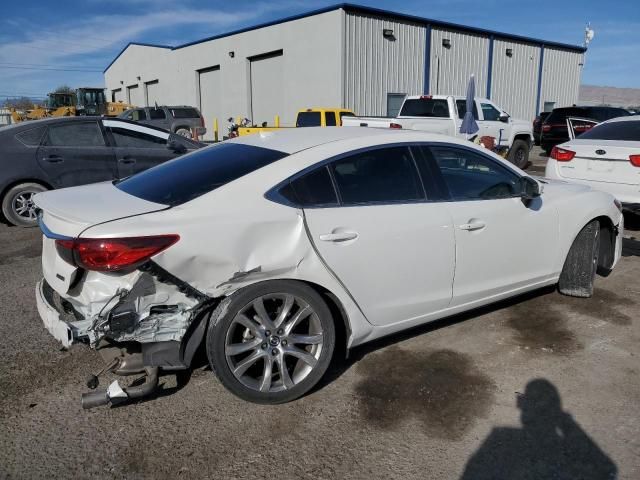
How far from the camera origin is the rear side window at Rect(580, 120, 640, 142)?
712 cm

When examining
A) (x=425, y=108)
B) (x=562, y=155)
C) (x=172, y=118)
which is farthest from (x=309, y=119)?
(x=562, y=155)

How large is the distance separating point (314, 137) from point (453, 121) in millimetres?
9990

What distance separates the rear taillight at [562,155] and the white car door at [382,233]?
4523 millimetres

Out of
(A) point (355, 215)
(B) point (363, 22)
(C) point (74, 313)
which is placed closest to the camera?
(C) point (74, 313)

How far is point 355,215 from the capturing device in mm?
3195

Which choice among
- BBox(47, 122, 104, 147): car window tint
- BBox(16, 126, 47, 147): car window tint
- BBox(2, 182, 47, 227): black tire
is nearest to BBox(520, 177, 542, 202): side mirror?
BBox(47, 122, 104, 147): car window tint

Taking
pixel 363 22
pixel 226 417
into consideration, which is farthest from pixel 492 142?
pixel 226 417

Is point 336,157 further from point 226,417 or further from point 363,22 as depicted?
point 363,22

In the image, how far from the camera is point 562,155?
7.27 metres

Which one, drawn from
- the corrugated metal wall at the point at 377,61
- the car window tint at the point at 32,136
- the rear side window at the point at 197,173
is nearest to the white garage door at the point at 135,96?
the corrugated metal wall at the point at 377,61

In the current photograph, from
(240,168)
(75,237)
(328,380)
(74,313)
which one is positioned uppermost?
(240,168)

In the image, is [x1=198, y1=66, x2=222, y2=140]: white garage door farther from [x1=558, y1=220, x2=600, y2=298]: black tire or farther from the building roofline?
[x1=558, y1=220, x2=600, y2=298]: black tire

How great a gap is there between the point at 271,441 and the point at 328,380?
0.70 m

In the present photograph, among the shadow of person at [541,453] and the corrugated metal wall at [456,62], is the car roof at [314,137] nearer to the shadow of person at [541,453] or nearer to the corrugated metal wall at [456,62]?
the shadow of person at [541,453]
